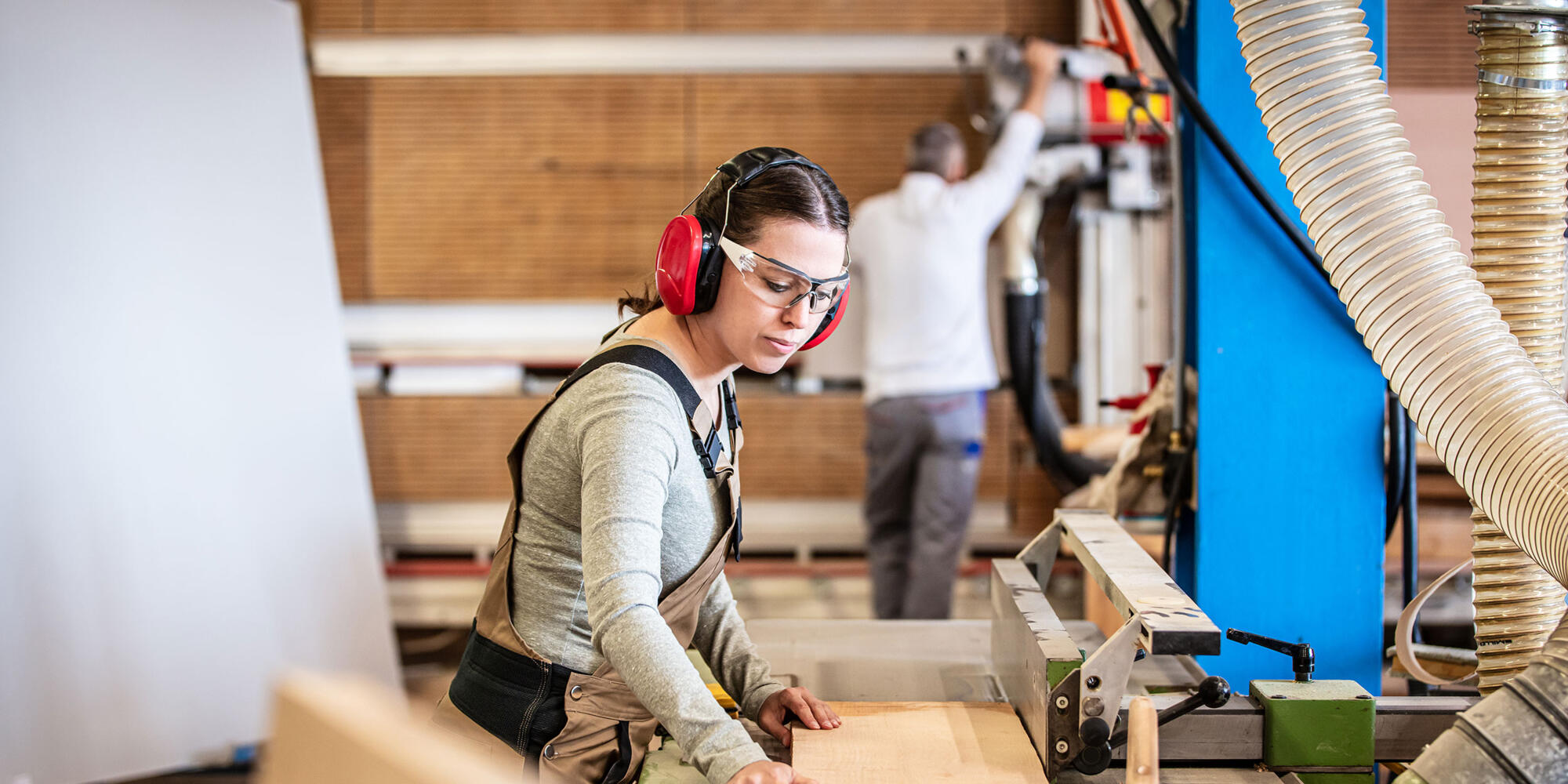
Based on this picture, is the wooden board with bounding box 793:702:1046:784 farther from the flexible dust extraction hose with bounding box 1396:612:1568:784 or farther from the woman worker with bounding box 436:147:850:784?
the flexible dust extraction hose with bounding box 1396:612:1568:784

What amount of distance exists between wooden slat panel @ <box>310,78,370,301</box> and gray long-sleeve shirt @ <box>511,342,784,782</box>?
3.11 meters

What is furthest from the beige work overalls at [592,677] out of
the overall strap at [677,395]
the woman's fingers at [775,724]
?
the woman's fingers at [775,724]

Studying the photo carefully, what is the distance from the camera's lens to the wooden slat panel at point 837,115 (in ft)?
12.9

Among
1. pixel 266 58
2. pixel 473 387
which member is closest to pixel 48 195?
pixel 266 58

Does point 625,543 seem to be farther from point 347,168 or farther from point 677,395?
point 347,168

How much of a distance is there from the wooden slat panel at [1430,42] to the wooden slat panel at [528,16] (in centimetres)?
260

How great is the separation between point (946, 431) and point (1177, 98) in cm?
195

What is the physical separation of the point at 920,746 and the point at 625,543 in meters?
0.43

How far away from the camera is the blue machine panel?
62.5 inches

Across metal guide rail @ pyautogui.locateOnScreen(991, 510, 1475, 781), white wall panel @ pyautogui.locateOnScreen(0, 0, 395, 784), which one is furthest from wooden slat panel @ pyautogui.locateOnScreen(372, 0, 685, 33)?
metal guide rail @ pyautogui.locateOnScreen(991, 510, 1475, 781)

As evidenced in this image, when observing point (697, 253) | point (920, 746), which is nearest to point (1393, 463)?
point (920, 746)

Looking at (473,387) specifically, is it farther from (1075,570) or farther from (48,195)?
(1075,570)

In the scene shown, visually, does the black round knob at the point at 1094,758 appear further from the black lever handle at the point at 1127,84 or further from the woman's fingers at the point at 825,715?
the black lever handle at the point at 1127,84

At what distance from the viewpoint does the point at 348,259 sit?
4.05 m
